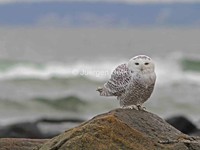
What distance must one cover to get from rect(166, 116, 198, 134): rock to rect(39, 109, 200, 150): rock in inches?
326

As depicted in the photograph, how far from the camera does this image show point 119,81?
6.48 meters

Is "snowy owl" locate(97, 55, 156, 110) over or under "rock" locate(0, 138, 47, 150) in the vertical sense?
over

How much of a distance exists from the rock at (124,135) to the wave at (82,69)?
24.6 metres

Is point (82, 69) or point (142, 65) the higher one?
point (82, 69)

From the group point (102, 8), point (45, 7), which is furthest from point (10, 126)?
point (102, 8)

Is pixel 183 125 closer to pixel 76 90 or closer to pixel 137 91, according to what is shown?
pixel 137 91

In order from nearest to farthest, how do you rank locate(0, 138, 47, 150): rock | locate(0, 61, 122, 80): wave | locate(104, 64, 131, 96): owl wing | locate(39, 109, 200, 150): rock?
locate(39, 109, 200, 150): rock, locate(104, 64, 131, 96): owl wing, locate(0, 138, 47, 150): rock, locate(0, 61, 122, 80): wave

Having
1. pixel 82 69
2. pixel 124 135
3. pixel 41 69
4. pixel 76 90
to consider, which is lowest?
pixel 124 135

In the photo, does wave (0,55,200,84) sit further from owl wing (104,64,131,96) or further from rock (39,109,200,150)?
rock (39,109,200,150)

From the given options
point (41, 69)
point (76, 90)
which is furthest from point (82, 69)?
point (41, 69)

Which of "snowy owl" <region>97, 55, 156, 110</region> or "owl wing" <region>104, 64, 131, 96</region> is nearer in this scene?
"snowy owl" <region>97, 55, 156, 110</region>

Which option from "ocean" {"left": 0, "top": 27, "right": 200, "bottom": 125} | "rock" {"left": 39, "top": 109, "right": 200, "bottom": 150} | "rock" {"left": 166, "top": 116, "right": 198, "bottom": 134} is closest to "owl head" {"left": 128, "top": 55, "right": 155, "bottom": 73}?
"rock" {"left": 39, "top": 109, "right": 200, "bottom": 150}

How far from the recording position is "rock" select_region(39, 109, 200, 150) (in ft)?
19.6

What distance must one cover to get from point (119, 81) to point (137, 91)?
0.67 ft
